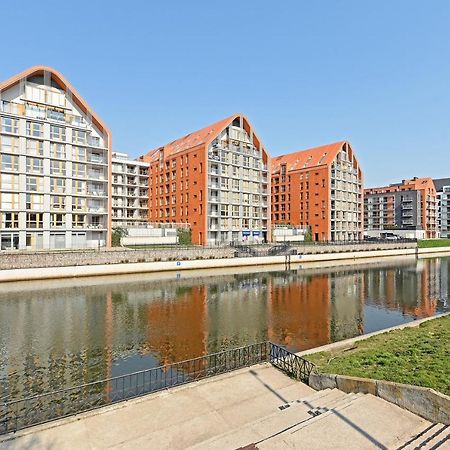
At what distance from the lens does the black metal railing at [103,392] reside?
1204cm

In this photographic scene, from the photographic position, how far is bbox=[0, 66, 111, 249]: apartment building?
51.8m

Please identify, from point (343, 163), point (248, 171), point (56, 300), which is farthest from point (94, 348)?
point (343, 163)

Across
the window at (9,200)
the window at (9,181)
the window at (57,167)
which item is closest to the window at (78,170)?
the window at (57,167)

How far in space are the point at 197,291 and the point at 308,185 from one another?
66026 millimetres

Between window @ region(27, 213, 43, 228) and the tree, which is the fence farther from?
the tree

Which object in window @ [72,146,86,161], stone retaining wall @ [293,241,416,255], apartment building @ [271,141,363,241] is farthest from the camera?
apartment building @ [271,141,363,241]

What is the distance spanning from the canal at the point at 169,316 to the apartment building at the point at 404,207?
9599 cm

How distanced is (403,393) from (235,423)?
482 cm

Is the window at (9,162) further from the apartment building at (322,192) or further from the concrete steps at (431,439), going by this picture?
the apartment building at (322,192)

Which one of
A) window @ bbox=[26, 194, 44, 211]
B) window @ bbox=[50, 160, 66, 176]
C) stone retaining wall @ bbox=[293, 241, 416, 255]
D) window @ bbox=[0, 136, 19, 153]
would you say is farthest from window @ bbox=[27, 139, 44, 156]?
stone retaining wall @ bbox=[293, 241, 416, 255]

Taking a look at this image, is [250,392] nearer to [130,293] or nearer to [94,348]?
[94,348]

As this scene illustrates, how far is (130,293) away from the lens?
1451 inches

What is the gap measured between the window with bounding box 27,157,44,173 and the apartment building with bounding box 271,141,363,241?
217 ft

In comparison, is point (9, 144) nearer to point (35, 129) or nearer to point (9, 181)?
point (35, 129)
